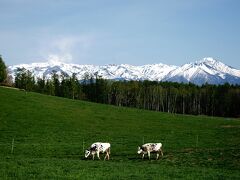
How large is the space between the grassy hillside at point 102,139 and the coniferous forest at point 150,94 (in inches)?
3059

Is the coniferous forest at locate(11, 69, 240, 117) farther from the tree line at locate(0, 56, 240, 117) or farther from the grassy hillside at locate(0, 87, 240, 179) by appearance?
the grassy hillside at locate(0, 87, 240, 179)

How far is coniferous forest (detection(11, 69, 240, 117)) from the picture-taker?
170m

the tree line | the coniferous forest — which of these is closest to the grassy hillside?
the tree line

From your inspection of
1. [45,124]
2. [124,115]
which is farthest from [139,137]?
[124,115]

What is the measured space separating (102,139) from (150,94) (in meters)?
131

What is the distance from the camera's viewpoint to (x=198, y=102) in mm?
183500

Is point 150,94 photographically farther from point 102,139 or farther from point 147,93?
point 102,139

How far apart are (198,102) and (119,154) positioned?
145m

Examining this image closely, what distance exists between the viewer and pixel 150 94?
187 metres

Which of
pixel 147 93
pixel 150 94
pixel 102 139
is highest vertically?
pixel 147 93

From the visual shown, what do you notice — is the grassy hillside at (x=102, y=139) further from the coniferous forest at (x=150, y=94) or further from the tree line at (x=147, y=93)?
the coniferous forest at (x=150, y=94)

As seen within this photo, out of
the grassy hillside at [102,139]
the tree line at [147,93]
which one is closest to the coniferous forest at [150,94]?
the tree line at [147,93]

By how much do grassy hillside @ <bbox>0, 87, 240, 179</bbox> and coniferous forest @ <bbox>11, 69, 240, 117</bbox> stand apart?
7771 cm

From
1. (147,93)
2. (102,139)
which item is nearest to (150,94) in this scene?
(147,93)
